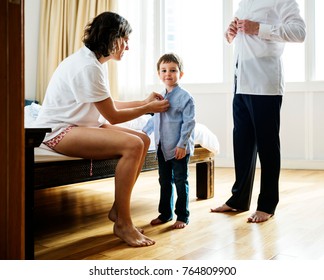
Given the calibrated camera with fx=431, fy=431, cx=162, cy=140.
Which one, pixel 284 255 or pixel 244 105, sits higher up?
pixel 244 105

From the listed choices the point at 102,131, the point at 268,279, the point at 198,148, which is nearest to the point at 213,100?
the point at 198,148

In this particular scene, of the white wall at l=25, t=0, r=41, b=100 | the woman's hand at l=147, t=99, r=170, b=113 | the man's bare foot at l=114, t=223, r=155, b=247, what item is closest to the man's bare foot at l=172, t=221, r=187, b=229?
the man's bare foot at l=114, t=223, r=155, b=247

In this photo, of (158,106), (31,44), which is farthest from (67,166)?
(31,44)

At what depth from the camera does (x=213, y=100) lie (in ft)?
16.0

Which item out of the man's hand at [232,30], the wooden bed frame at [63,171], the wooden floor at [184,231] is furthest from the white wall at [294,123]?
the man's hand at [232,30]

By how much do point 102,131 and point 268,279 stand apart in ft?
3.11

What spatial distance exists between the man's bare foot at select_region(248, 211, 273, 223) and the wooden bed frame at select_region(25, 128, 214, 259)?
562 mm

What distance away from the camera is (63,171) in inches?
69.7

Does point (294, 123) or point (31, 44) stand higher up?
point (31, 44)

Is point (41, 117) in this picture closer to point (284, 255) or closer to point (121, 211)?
point (121, 211)

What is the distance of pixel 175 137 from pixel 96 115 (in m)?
0.39

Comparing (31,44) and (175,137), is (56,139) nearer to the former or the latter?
(175,137)

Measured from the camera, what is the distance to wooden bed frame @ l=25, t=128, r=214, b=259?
1309 mm
